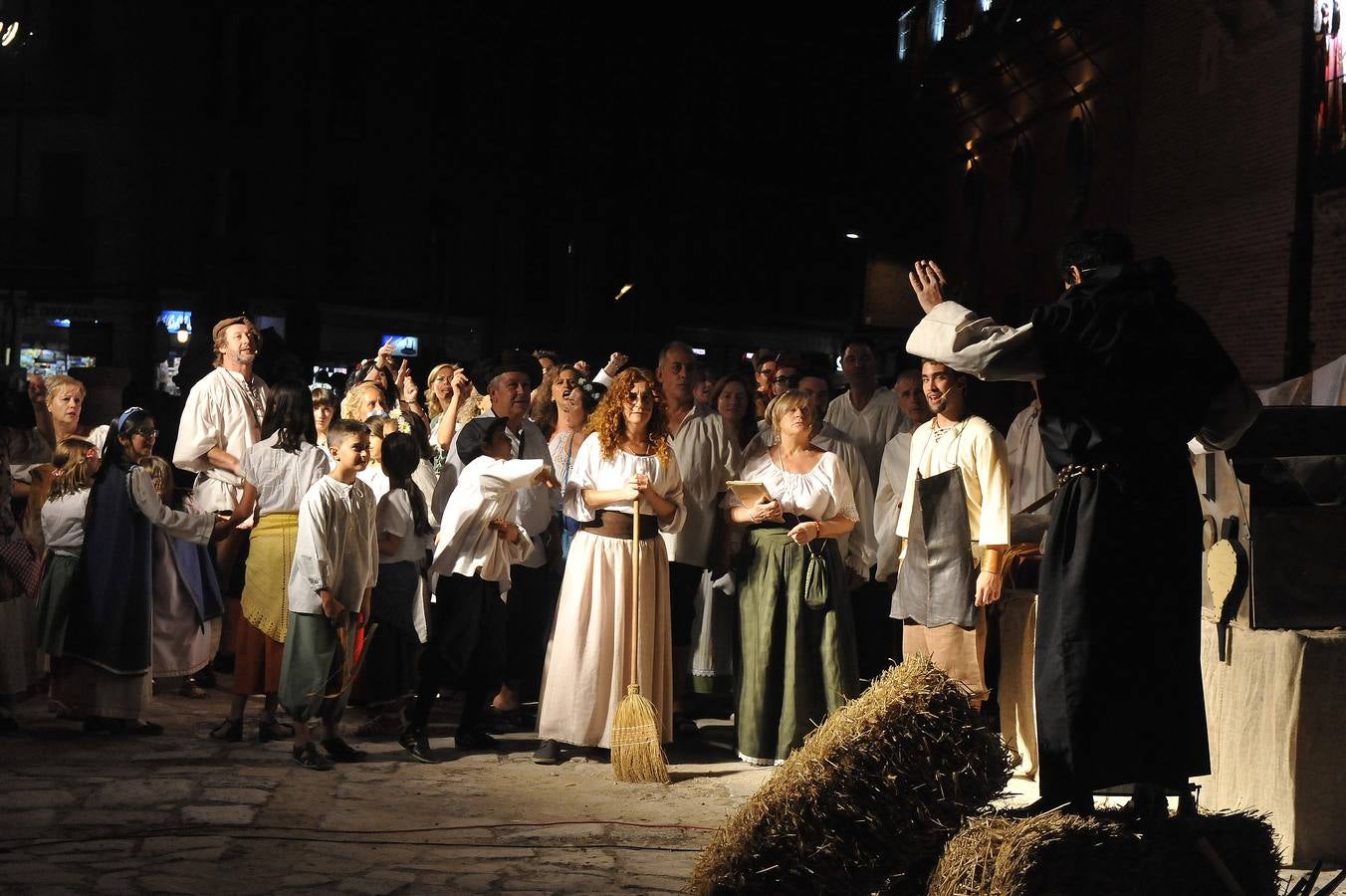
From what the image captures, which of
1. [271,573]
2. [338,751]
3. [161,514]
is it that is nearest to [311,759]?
[338,751]

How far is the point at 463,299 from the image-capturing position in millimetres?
34219

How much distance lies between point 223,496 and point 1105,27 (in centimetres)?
1395

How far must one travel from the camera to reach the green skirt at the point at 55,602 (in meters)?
7.84

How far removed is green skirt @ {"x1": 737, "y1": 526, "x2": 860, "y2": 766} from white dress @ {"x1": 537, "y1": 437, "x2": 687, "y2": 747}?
45 centimetres

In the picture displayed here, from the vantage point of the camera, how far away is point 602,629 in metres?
7.61

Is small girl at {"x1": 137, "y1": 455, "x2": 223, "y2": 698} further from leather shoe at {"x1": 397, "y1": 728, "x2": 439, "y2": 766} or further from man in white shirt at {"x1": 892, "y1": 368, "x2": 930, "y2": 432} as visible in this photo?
man in white shirt at {"x1": 892, "y1": 368, "x2": 930, "y2": 432}

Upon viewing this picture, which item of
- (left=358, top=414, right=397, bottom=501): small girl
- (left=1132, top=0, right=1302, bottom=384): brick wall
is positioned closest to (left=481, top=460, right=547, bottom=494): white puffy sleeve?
(left=358, top=414, right=397, bottom=501): small girl

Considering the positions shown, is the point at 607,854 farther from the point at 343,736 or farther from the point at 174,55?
the point at 174,55

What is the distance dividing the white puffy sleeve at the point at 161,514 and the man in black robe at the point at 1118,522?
4.93 meters

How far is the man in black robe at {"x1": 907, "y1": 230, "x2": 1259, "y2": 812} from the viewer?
4309mm

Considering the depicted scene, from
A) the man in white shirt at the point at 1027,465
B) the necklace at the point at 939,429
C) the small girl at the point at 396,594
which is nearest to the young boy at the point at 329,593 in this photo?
the small girl at the point at 396,594

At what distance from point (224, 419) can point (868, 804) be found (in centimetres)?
547

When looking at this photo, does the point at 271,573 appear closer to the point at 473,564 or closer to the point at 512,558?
the point at 473,564

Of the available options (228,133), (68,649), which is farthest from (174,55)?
(68,649)
